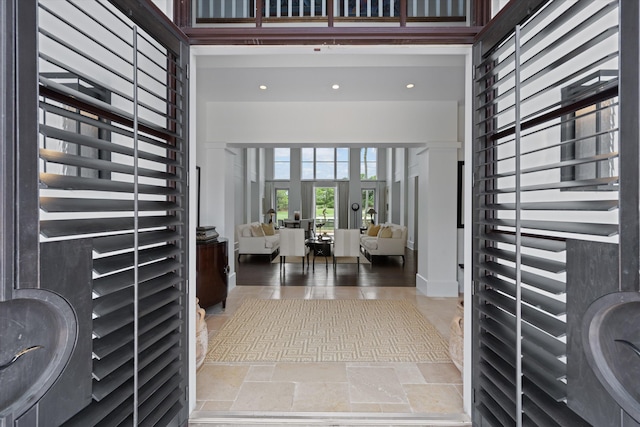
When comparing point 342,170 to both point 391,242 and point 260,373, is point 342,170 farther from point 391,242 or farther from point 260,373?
point 260,373

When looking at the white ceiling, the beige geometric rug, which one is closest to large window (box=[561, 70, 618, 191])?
the white ceiling

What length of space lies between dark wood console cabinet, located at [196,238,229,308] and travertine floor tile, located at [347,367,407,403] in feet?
6.25

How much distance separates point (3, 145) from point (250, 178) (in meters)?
10.5

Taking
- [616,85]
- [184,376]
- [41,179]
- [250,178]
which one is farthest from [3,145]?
[250,178]

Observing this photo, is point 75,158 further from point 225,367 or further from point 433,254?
point 433,254

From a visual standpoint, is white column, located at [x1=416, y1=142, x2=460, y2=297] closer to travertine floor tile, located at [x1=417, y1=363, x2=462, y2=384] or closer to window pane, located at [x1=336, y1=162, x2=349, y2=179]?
travertine floor tile, located at [x1=417, y1=363, x2=462, y2=384]

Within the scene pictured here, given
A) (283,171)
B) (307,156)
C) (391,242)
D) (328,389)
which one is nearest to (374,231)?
(391,242)

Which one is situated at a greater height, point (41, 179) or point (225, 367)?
point (41, 179)

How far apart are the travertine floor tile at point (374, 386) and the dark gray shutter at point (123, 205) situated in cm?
109

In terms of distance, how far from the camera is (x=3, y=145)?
2.53 feet

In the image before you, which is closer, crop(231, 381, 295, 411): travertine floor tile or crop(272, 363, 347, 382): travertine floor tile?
crop(231, 381, 295, 411): travertine floor tile

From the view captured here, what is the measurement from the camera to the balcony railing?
1.89 meters

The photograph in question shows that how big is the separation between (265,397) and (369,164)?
12.2 m

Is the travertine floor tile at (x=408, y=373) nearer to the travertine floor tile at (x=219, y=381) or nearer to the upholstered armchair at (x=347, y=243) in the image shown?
the travertine floor tile at (x=219, y=381)
